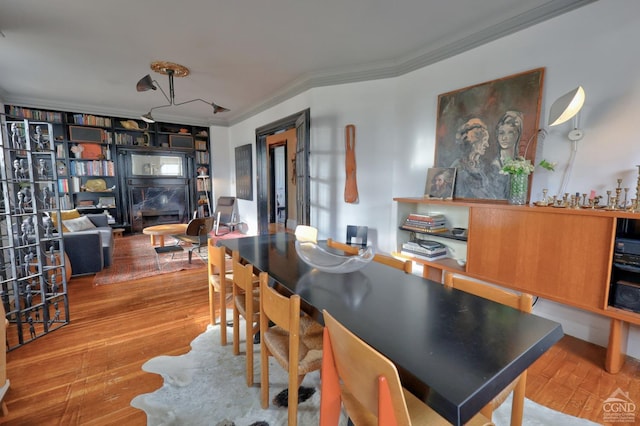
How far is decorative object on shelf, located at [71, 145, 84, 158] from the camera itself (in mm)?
5504

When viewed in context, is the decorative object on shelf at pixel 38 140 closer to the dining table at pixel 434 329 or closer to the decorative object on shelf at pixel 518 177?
the dining table at pixel 434 329

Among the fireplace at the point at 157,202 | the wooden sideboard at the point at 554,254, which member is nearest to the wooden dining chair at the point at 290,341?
the wooden sideboard at the point at 554,254

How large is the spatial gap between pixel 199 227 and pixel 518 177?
379cm

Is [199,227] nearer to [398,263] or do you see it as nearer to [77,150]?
[398,263]

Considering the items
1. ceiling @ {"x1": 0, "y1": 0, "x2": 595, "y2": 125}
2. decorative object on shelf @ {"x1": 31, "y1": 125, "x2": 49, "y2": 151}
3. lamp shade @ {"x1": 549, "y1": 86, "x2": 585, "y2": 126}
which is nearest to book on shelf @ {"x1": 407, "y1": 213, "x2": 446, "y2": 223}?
lamp shade @ {"x1": 549, "y1": 86, "x2": 585, "y2": 126}

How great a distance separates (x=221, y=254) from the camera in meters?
2.06

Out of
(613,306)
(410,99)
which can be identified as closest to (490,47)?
(410,99)

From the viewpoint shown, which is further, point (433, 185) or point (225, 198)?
point (225, 198)

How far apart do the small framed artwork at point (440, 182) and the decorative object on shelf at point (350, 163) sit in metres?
0.88

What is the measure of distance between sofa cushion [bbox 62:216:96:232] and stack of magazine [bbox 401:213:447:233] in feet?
15.0

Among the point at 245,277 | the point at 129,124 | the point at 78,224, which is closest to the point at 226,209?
the point at 129,124

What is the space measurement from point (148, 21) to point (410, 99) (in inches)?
102

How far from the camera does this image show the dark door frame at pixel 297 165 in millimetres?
3814

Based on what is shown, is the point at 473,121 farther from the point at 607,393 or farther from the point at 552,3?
the point at 607,393
